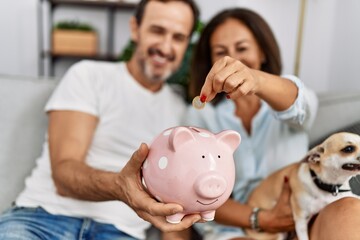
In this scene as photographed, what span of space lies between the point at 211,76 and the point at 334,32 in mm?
338

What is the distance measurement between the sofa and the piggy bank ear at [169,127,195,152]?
1.47 feet

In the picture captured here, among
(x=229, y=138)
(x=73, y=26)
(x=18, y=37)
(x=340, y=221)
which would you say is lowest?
(x=18, y=37)

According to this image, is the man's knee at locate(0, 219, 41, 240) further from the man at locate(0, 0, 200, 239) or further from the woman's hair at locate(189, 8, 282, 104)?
the woman's hair at locate(189, 8, 282, 104)

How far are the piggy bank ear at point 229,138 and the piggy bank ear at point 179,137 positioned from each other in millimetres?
39

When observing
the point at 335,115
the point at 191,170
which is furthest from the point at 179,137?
the point at 335,115

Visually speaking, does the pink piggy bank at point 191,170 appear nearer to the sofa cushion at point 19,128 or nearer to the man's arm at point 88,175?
the man's arm at point 88,175

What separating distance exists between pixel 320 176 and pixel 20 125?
27.5 inches

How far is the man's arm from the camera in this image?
0.55 m

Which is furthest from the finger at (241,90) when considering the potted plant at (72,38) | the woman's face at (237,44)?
the potted plant at (72,38)

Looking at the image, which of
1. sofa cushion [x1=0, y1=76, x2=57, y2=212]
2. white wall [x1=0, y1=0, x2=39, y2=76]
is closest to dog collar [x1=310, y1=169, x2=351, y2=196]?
sofa cushion [x1=0, y1=76, x2=57, y2=212]

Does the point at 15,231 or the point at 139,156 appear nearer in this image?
the point at 139,156

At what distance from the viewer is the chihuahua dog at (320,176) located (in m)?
0.56

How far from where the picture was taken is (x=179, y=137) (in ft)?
1.69

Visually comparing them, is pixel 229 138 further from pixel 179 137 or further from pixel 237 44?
pixel 237 44
